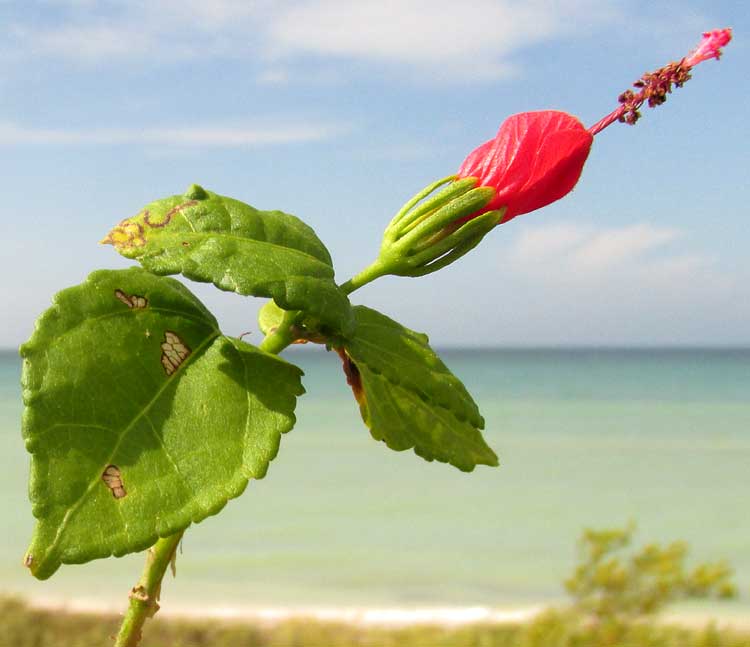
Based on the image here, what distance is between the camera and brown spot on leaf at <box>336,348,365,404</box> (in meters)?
0.54

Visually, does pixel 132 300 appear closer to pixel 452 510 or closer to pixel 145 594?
pixel 145 594

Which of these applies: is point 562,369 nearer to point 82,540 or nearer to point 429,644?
point 429,644

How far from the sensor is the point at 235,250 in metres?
0.47

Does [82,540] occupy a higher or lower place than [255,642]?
lower

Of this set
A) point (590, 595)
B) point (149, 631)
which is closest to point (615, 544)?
point (590, 595)

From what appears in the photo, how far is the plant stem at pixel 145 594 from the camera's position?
1.59ft

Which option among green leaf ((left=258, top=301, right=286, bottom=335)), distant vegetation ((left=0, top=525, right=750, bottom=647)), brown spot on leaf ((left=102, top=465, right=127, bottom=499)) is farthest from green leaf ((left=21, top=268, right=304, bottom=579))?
distant vegetation ((left=0, top=525, right=750, bottom=647))

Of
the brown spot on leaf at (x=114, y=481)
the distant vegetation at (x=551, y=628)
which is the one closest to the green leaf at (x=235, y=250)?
the brown spot on leaf at (x=114, y=481)

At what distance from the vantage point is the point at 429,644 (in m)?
3.79

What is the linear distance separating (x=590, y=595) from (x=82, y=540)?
11.5ft

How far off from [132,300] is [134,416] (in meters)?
0.07

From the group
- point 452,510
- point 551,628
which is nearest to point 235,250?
point 551,628

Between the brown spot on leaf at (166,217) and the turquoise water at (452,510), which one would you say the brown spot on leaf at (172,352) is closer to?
the brown spot on leaf at (166,217)

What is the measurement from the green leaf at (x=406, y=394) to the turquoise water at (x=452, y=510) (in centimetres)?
499
